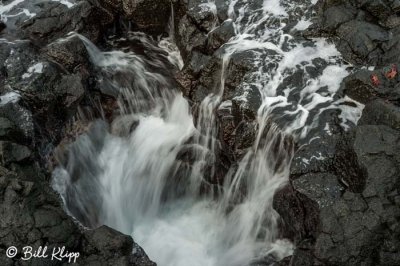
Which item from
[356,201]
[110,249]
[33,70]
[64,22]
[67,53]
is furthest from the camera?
[64,22]

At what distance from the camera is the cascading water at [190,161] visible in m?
8.20

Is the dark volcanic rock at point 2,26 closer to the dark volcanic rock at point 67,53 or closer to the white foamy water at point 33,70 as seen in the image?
the dark volcanic rock at point 67,53

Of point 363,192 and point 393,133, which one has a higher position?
point 393,133

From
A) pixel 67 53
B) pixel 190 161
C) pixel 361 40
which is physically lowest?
pixel 190 161

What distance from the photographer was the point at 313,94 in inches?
330

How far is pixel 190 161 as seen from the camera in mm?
9344

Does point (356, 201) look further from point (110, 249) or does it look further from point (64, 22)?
point (64, 22)

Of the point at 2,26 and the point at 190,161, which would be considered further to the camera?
the point at 2,26

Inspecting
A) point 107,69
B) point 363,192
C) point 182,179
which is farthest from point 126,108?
point 363,192

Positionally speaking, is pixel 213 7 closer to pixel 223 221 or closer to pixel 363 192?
pixel 223 221

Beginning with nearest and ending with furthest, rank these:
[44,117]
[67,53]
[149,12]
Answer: [44,117]
[67,53]
[149,12]

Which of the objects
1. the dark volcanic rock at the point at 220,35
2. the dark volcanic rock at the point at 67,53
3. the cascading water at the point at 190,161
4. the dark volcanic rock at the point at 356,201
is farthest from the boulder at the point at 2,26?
the dark volcanic rock at the point at 356,201

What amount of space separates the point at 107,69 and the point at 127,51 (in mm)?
919

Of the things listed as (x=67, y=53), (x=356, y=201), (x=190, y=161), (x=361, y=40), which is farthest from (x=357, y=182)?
(x=67, y=53)
